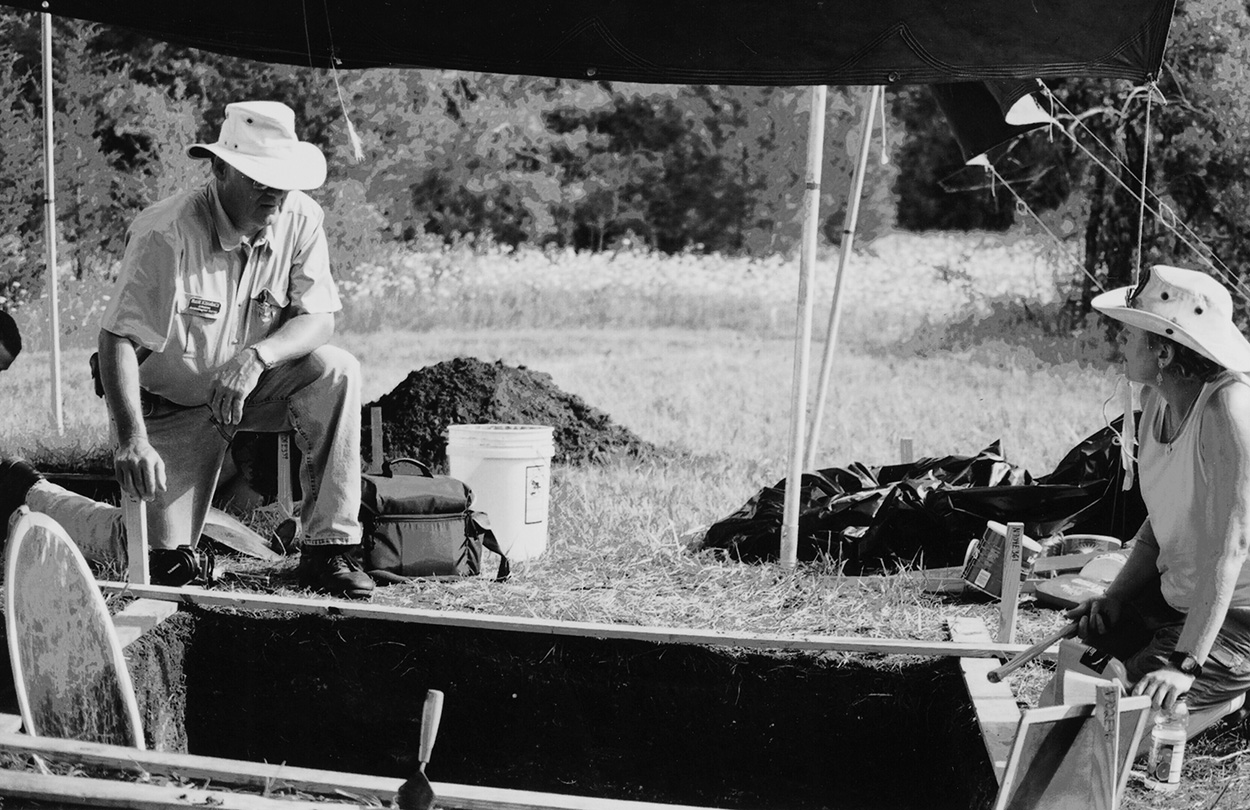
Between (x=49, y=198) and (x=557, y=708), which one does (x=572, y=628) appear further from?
(x=49, y=198)

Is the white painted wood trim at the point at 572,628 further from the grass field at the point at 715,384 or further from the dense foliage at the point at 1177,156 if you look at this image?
the dense foliage at the point at 1177,156

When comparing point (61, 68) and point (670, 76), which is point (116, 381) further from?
point (61, 68)

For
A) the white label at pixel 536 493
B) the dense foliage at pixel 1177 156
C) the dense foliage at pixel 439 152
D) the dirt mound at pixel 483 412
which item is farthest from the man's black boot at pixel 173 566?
the dense foliage at pixel 1177 156

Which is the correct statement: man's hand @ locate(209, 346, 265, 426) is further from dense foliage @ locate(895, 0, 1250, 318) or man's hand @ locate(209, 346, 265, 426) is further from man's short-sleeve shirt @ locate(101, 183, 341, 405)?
dense foliage @ locate(895, 0, 1250, 318)

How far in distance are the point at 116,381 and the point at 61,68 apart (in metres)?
7.24

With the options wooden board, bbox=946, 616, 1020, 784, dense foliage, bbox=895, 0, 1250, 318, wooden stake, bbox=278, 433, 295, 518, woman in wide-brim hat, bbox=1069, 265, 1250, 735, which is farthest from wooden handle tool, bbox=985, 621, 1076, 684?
dense foliage, bbox=895, 0, 1250, 318

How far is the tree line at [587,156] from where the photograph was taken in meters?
9.55

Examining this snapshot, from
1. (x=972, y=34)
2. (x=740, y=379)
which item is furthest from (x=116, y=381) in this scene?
(x=740, y=379)

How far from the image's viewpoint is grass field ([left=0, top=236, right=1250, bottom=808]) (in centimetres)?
428

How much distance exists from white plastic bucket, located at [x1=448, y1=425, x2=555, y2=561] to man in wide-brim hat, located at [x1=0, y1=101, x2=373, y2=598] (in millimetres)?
812

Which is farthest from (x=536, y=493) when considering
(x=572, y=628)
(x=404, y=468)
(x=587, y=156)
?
(x=587, y=156)

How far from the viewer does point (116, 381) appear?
3.70m

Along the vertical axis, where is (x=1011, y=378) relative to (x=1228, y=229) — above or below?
below

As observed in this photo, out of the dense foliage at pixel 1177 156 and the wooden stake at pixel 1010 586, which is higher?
the dense foliage at pixel 1177 156
